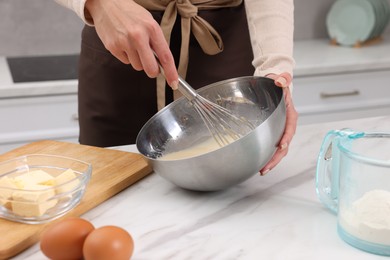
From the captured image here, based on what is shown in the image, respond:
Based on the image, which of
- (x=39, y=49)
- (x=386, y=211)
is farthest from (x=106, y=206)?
(x=39, y=49)

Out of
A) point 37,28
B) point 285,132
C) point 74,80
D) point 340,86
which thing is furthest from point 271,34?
point 37,28

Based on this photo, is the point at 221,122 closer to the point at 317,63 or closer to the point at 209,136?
the point at 209,136

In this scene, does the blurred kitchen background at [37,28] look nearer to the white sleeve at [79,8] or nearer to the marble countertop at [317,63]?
the marble countertop at [317,63]

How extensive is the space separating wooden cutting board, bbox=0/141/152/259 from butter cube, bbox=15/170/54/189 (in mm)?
57

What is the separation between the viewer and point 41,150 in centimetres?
121

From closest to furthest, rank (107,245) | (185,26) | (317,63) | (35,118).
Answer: (107,245) < (185,26) < (35,118) < (317,63)

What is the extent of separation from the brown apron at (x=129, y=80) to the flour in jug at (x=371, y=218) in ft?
2.29

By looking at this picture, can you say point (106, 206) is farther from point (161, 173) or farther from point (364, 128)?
point (364, 128)

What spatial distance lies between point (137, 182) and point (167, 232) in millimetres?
211

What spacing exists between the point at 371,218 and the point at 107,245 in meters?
0.33

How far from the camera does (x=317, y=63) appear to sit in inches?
90.2

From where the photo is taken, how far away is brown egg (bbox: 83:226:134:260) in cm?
75

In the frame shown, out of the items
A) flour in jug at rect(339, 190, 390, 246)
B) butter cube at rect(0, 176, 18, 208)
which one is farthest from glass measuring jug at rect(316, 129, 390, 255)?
butter cube at rect(0, 176, 18, 208)

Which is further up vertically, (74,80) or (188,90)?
(188,90)
